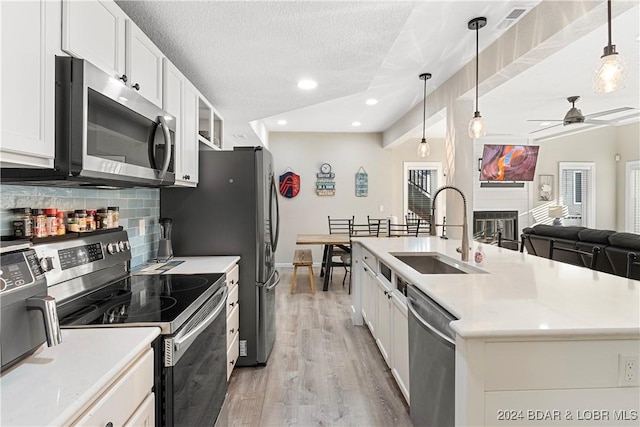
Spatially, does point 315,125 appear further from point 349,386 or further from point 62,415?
point 62,415

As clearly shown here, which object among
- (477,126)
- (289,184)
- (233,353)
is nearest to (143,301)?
(233,353)

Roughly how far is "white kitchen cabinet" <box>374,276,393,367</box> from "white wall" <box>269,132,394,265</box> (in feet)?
14.5

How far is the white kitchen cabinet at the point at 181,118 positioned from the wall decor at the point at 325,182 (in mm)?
4576

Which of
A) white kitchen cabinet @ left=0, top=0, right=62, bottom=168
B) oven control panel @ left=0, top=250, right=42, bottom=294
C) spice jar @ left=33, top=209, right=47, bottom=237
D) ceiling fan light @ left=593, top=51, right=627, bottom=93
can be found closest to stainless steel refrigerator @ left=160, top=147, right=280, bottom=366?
spice jar @ left=33, top=209, right=47, bottom=237

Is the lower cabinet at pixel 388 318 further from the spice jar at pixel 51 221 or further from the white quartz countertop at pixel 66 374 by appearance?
the spice jar at pixel 51 221

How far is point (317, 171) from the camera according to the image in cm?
718

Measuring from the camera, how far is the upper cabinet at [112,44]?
1.26 metres

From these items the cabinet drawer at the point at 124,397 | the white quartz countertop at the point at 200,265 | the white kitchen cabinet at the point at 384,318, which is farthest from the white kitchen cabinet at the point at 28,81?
the white kitchen cabinet at the point at 384,318

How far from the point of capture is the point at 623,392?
1146 millimetres

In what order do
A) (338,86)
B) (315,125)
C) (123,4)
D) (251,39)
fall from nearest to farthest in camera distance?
(123,4) < (251,39) < (338,86) < (315,125)

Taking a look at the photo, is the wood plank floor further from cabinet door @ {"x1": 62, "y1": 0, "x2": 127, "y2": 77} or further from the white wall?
the white wall

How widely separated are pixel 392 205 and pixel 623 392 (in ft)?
20.7

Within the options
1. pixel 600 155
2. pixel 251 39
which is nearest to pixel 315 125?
pixel 251 39

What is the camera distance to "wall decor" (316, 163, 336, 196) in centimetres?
714
